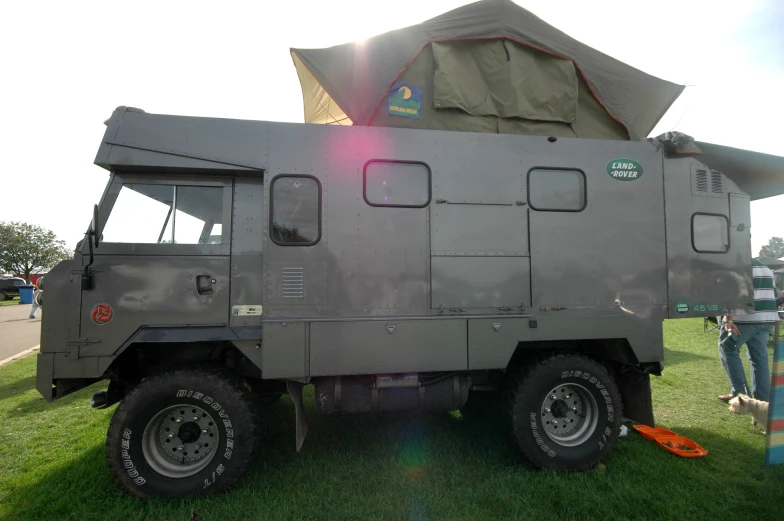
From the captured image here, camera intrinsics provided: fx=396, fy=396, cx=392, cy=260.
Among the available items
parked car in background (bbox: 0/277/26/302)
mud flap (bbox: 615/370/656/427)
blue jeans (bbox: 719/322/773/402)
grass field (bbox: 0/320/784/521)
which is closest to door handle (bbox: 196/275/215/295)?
grass field (bbox: 0/320/784/521)

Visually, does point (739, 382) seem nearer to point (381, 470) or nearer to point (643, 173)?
point (643, 173)

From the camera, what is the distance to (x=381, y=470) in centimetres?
389

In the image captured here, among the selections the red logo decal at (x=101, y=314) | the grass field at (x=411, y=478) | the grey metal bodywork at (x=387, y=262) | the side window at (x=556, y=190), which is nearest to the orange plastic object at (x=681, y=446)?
the grass field at (x=411, y=478)

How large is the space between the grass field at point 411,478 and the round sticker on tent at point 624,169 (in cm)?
288

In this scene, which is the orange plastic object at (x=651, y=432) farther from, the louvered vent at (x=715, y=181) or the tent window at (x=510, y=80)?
the tent window at (x=510, y=80)

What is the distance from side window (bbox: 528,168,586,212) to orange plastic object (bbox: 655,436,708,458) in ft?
8.84

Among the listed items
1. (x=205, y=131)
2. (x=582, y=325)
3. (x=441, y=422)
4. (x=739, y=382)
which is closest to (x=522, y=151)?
(x=582, y=325)

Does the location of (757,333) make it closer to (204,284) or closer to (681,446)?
(681,446)

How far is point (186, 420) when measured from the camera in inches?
142

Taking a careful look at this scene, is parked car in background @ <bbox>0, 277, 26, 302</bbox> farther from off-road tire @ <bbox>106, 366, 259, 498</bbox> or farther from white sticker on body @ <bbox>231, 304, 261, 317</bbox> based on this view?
white sticker on body @ <bbox>231, 304, 261, 317</bbox>

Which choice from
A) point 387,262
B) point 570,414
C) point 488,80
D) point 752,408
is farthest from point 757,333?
point 387,262

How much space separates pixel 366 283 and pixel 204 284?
1449 millimetres

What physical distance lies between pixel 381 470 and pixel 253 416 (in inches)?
53.4

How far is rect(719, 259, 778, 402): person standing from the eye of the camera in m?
5.25
